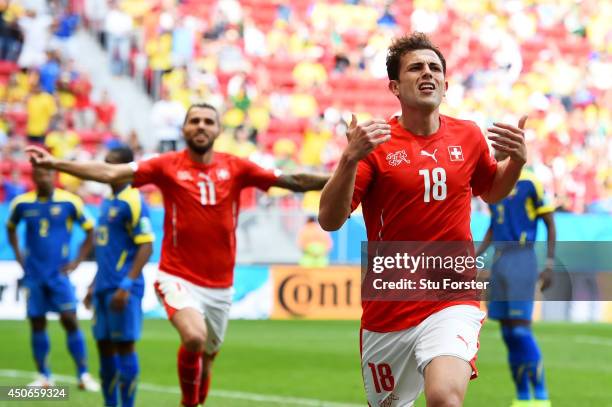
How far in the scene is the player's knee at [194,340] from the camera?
8.05 m

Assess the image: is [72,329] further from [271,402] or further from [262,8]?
[262,8]

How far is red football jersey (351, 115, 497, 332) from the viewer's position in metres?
5.66

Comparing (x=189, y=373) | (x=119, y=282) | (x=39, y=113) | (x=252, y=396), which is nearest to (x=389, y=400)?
(x=189, y=373)

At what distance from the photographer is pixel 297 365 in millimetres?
13297

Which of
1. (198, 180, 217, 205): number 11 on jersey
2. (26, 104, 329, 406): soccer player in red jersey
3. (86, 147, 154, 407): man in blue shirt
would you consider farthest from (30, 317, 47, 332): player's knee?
(198, 180, 217, 205): number 11 on jersey

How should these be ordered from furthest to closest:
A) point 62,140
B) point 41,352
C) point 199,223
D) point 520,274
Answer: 1. point 62,140
2. point 41,352
3. point 520,274
4. point 199,223

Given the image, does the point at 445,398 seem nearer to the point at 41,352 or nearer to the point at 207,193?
the point at 207,193

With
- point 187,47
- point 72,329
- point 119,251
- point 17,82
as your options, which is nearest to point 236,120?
point 187,47

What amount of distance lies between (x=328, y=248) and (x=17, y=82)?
8330mm

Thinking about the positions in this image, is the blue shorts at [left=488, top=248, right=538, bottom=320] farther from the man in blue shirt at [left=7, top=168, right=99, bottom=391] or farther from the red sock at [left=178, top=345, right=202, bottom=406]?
the man in blue shirt at [left=7, top=168, right=99, bottom=391]

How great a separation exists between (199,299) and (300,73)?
17186 mm

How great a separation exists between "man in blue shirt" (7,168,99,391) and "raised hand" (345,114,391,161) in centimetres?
688

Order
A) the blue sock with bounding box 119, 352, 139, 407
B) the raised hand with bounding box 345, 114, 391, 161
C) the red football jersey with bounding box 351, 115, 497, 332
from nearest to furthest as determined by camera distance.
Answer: the raised hand with bounding box 345, 114, 391, 161 < the red football jersey with bounding box 351, 115, 497, 332 < the blue sock with bounding box 119, 352, 139, 407

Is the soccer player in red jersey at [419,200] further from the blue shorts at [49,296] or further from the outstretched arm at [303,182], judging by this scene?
the blue shorts at [49,296]
